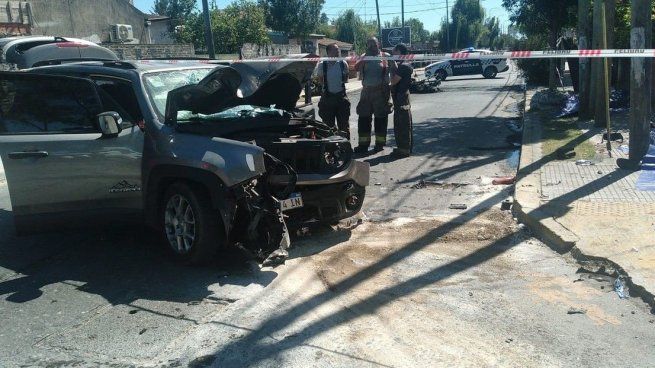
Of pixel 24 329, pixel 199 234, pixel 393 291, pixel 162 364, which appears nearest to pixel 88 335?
pixel 24 329

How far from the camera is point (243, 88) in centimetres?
581

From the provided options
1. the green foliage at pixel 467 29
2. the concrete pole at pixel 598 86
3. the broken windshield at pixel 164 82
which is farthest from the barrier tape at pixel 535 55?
the green foliage at pixel 467 29

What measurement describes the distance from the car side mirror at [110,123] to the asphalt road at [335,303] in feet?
3.98

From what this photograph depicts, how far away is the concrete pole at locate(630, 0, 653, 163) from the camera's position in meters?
7.93

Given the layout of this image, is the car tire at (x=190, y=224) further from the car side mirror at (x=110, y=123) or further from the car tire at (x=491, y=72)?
→ the car tire at (x=491, y=72)

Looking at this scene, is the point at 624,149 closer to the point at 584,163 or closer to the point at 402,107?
the point at 584,163

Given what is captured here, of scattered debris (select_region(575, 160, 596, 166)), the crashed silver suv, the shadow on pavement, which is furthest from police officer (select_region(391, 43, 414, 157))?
the shadow on pavement

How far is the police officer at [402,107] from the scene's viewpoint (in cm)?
1014

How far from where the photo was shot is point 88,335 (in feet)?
13.3

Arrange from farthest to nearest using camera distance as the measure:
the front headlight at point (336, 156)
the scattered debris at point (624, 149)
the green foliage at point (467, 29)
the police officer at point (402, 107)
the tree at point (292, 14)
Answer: the green foliage at point (467, 29) < the tree at point (292, 14) < the police officer at point (402, 107) < the scattered debris at point (624, 149) < the front headlight at point (336, 156)

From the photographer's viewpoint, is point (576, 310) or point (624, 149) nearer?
point (576, 310)

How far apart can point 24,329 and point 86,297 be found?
0.60 meters

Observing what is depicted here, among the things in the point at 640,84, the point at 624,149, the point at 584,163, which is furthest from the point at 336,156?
the point at 624,149

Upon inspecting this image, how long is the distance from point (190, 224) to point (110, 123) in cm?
120
